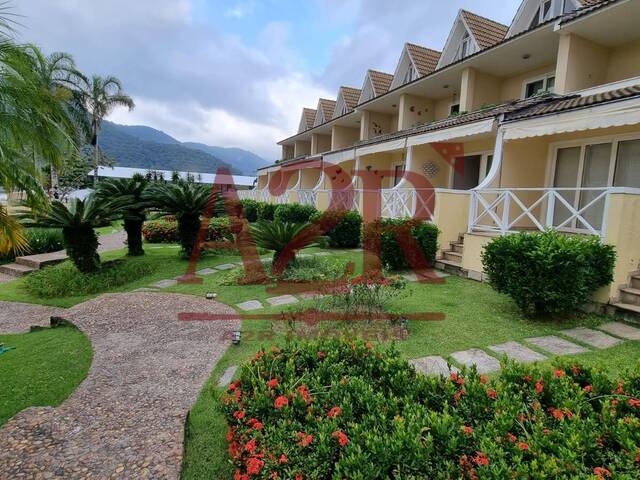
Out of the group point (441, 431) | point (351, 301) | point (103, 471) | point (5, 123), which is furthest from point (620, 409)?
point (5, 123)

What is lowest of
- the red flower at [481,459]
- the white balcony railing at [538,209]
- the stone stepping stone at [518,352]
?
the stone stepping stone at [518,352]

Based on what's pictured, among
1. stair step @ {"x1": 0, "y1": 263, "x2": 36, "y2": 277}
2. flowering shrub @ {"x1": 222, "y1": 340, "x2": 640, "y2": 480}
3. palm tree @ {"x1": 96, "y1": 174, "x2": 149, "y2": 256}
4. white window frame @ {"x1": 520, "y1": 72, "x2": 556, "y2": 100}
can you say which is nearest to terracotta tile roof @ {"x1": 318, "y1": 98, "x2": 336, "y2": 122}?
white window frame @ {"x1": 520, "y1": 72, "x2": 556, "y2": 100}

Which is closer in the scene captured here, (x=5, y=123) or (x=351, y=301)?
(x=5, y=123)

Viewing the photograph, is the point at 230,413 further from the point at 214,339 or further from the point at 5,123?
the point at 5,123

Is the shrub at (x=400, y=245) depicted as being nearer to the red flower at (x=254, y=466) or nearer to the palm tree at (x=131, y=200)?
the red flower at (x=254, y=466)

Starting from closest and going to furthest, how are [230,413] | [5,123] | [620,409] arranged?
[620,409]
[230,413]
[5,123]

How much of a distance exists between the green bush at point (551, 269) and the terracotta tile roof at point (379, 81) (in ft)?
59.7

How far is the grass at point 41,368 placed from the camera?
3.85 meters

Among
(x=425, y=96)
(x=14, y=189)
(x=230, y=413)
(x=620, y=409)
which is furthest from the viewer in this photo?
(x=425, y=96)

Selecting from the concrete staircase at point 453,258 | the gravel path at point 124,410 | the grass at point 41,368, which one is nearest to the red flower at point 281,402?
the gravel path at point 124,410

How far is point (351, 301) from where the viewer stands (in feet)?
20.9

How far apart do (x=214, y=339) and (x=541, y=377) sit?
175 inches

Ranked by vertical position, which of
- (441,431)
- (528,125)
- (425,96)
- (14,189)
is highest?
(425,96)

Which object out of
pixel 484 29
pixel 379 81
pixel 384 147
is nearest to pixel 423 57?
pixel 484 29
